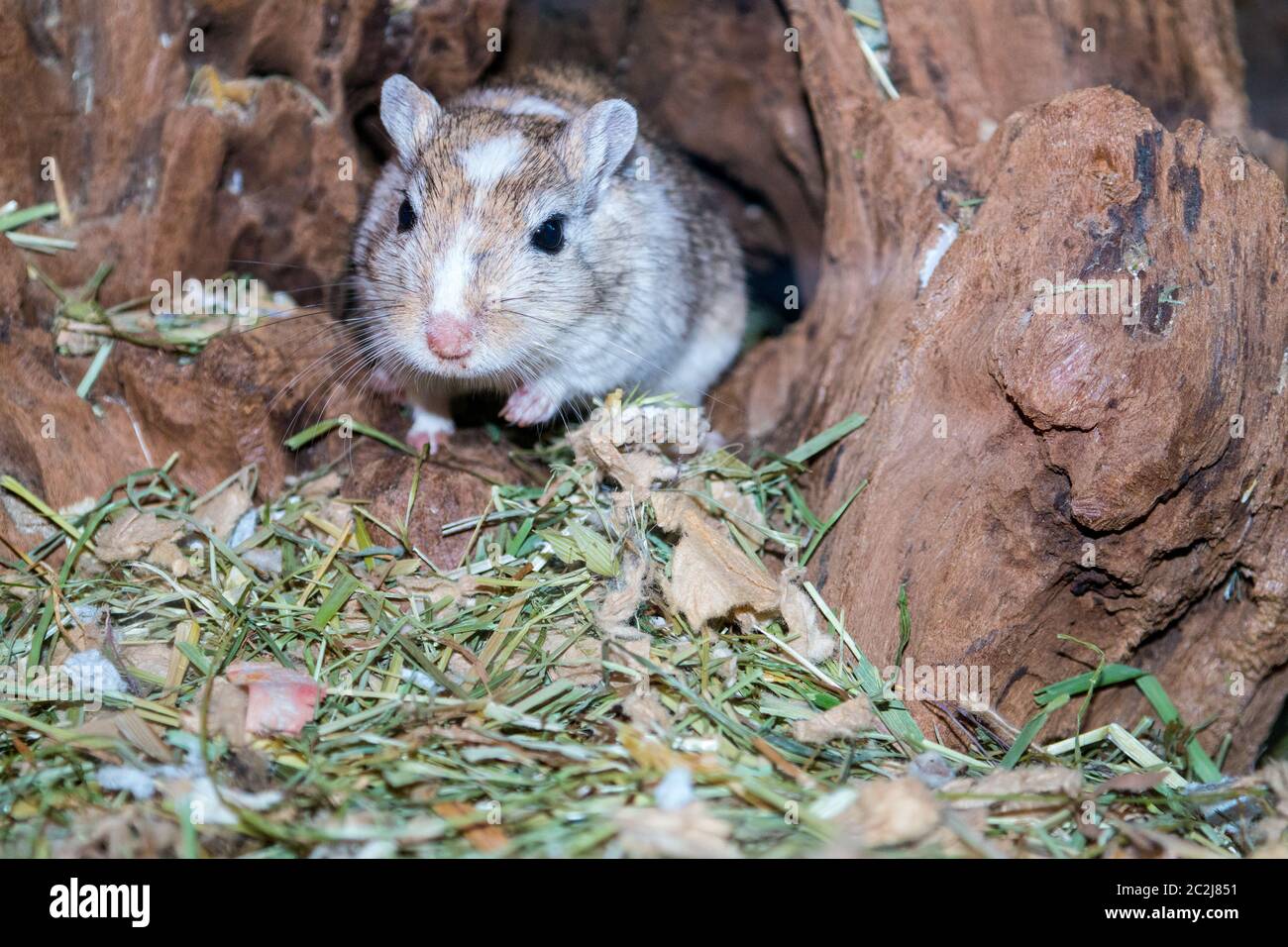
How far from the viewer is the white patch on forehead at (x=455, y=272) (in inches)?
156

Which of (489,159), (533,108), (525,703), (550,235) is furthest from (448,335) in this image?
(533,108)

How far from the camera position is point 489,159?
4.36 m

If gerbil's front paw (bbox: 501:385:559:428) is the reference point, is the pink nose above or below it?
above

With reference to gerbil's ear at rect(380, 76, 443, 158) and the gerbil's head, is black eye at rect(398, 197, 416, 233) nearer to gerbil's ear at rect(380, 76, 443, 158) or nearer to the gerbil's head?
the gerbil's head

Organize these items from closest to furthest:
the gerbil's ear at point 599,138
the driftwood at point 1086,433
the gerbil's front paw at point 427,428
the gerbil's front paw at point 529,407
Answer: the driftwood at point 1086,433
the gerbil's ear at point 599,138
the gerbil's front paw at point 529,407
the gerbil's front paw at point 427,428

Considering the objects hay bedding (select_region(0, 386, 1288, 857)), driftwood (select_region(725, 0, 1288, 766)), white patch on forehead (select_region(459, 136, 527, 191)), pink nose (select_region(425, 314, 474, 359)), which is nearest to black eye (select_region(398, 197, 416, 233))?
white patch on forehead (select_region(459, 136, 527, 191))

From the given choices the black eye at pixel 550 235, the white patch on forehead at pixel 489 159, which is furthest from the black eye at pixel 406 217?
the black eye at pixel 550 235

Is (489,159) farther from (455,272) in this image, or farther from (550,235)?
(455,272)

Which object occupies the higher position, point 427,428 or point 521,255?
point 521,255

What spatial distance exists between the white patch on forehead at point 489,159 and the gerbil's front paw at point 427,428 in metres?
1.10

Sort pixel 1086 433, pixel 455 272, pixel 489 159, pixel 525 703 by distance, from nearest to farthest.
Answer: pixel 525 703 < pixel 1086 433 < pixel 455 272 < pixel 489 159

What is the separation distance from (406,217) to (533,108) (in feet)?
3.24

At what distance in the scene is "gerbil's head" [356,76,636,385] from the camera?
4027mm

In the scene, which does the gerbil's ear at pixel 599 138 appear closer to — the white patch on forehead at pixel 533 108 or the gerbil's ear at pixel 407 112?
the white patch on forehead at pixel 533 108
